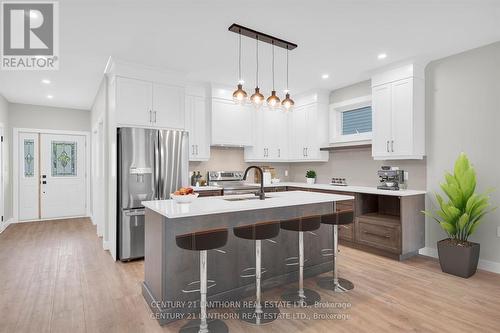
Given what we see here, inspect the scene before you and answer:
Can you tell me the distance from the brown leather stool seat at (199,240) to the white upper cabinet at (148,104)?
2523 millimetres

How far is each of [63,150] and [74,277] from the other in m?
4.74

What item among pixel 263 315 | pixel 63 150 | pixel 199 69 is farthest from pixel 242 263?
pixel 63 150

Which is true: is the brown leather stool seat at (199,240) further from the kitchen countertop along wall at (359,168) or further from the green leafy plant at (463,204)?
the kitchen countertop along wall at (359,168)

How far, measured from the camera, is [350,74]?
4.63 meters

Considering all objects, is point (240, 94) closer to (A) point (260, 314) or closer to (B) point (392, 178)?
(A) point (260, 314)

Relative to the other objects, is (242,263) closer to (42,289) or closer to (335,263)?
(335,263)

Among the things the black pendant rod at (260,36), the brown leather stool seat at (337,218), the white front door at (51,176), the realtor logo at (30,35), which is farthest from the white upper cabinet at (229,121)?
the white front door at (51,176)

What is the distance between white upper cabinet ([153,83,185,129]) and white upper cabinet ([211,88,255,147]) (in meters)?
0.84

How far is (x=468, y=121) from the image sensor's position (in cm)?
369

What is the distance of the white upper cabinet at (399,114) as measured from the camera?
13.1 feet

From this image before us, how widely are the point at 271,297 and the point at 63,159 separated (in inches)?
257

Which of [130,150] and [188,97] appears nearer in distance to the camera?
[130,150]

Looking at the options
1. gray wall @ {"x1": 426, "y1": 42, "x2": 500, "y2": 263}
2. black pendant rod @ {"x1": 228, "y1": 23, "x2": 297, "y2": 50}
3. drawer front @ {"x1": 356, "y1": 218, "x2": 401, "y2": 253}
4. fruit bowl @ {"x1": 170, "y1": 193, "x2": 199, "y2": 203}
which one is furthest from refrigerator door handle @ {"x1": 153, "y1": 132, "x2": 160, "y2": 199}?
gray wall @ {"x1": 426, "y1": 42, "x2": 500, "y2": 263}

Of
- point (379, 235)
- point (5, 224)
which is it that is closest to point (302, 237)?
point (379, 235)
